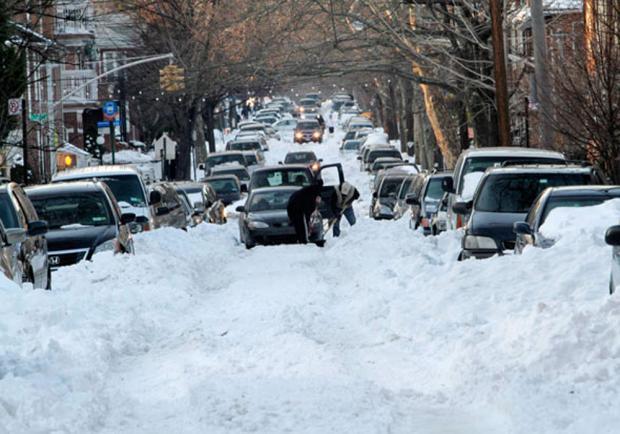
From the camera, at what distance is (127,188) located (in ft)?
85.4

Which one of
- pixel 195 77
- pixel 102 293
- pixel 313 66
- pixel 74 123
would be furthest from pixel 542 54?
pixel 74 123

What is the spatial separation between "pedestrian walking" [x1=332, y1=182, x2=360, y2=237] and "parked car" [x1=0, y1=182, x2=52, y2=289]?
12.9 m

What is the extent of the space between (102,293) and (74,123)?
66.8 meters

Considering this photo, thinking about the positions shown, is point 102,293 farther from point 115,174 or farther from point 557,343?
point 115,174

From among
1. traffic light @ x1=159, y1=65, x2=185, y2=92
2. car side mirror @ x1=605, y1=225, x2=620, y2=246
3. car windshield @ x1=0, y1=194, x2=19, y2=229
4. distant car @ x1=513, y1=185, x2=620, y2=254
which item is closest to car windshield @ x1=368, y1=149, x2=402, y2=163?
traffic light @ x1=159, y1=65, x2=185, y2=92

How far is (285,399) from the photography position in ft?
31.8

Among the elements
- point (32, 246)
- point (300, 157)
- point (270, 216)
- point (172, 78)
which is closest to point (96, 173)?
point (270, 216)

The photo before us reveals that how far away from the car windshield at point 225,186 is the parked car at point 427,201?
62.3 ft

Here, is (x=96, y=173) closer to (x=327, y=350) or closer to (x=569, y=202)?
(x=569, y=202)

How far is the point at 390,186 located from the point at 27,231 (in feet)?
85.2

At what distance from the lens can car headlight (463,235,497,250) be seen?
60.9 feet

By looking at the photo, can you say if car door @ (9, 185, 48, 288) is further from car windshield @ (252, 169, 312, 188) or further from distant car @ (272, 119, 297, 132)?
distant car @ (272, 119, 297, 132)

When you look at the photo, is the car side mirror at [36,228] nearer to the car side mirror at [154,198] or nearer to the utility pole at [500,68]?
the car side mirror at [154,198]

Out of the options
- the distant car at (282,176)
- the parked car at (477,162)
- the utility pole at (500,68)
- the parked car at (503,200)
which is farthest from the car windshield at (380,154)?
the parked car at (503,200)
